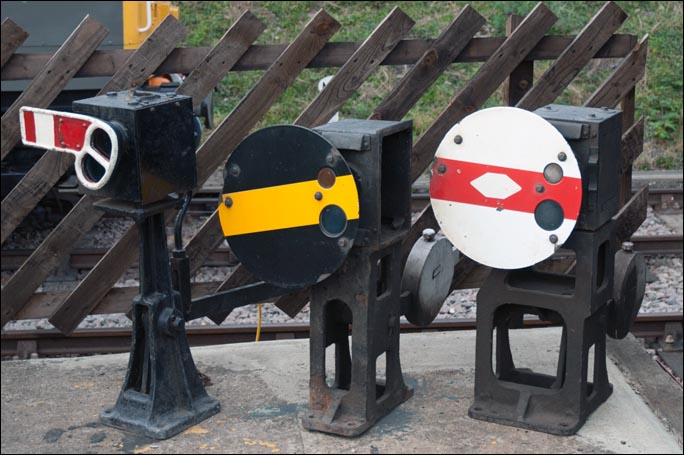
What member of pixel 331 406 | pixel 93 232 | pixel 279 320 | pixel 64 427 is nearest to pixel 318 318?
pixel 331 406

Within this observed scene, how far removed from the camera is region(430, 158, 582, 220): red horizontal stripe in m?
4.17

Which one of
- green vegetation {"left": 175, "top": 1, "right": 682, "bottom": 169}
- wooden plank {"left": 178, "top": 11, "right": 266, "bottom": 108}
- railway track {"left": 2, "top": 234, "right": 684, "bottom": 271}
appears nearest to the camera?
wooden plank {"left": 178, "top": 11, "right": 266, "bottom": 108}

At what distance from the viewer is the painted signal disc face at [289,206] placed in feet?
13.6

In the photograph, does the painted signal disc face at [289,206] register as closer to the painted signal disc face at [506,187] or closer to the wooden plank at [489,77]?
the painted signal disc face at [506,187]

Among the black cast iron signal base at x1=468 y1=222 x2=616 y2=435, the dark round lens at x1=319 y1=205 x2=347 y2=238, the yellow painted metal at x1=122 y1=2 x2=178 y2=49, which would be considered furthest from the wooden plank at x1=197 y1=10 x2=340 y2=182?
the yellow painted metal at x1=122 y1=2 x2=178 y2=49

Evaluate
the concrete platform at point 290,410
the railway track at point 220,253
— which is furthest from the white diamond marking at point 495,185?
the railway track at point 220,253

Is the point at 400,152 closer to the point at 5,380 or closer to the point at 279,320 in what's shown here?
the point at 5,380

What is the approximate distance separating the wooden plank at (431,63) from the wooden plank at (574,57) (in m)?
0.47

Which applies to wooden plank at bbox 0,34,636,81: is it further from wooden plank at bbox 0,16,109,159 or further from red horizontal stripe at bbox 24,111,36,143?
red horizontal stripe at bbox 24,111,36,143

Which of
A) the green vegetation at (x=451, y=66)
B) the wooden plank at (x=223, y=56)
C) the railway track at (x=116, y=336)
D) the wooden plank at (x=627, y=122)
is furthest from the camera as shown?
the green vegetation at (x=451, y=66)

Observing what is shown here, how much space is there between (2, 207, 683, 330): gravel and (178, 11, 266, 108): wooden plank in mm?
1658

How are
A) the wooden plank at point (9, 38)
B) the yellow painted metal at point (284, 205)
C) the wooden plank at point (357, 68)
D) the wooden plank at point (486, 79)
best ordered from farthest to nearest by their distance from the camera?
the wooden plank at point (486, 79) → the wooden plank at point (357, 68) → the wooden plank at point (9, 38) → the yellow painted metal at point (284, 205)

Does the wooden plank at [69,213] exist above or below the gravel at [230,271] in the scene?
above

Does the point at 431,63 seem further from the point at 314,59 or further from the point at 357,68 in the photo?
the point at 314,59
